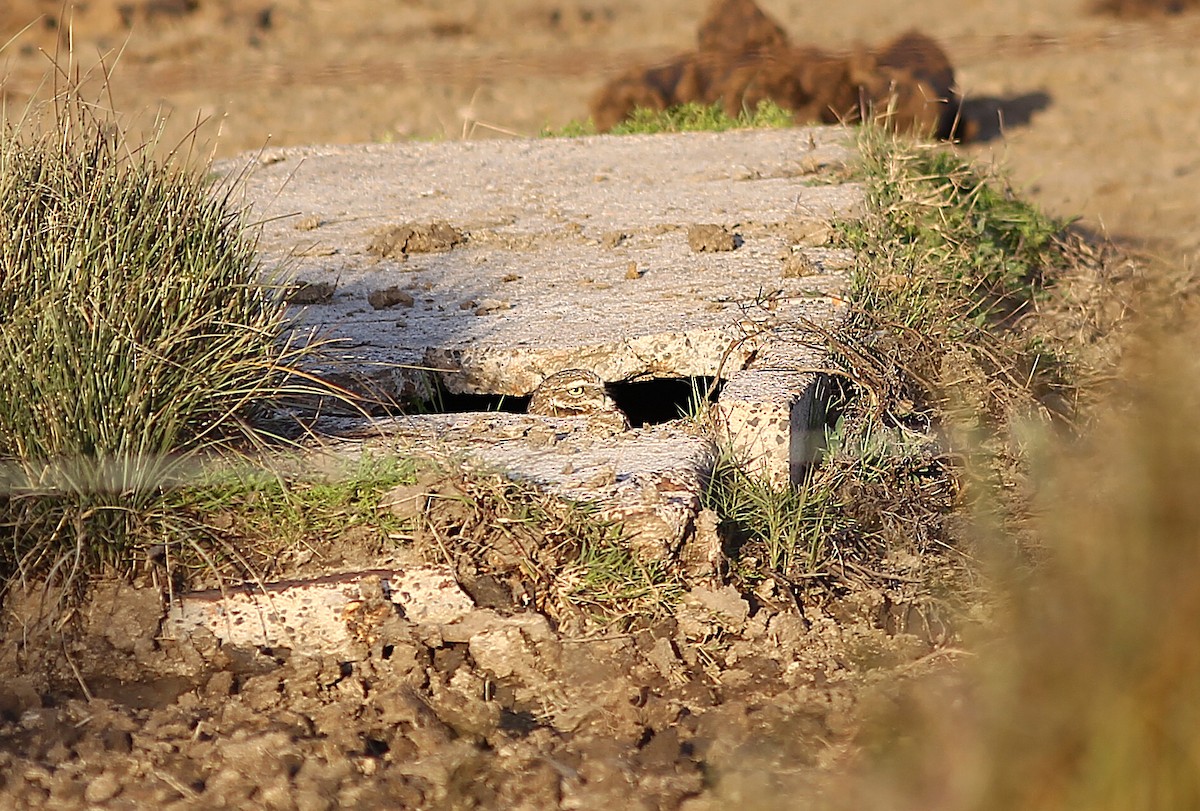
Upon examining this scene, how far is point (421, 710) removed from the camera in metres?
2.72

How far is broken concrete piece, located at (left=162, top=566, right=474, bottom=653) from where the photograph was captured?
292 cm

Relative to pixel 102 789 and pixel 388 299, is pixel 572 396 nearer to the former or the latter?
pixel 388 299

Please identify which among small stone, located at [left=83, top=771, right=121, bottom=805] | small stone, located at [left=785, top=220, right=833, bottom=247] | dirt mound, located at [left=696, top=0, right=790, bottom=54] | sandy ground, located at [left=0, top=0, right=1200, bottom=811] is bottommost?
small stone, located at [left=83, top=771, right=121, bottom=805]

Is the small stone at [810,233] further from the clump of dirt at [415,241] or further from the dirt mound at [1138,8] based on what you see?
the dirt mound at [1138,8]

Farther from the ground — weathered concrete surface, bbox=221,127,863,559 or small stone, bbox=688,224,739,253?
small stone, bbox=688,224,739,253

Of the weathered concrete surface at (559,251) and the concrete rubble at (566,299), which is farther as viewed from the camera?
the weathered concrete surface at (559,251)

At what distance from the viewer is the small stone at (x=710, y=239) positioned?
4574 mm

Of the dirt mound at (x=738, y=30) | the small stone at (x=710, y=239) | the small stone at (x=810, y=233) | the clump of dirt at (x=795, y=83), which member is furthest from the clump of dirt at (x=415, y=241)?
the dirt mound at (x=738, y=30)

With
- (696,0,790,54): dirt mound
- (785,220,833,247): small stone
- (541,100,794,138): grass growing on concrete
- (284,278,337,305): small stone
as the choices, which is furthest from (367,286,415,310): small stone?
(696,0,790,54): dirt mound

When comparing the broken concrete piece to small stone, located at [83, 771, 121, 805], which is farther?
the broken concrete piece

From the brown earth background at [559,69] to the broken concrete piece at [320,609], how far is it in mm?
1857

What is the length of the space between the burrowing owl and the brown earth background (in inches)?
58.8

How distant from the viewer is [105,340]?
296 centimetres

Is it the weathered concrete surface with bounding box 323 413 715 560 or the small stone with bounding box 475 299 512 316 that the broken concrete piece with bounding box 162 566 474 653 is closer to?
the weathered concrete surface with bounding box 323 413 715 560
